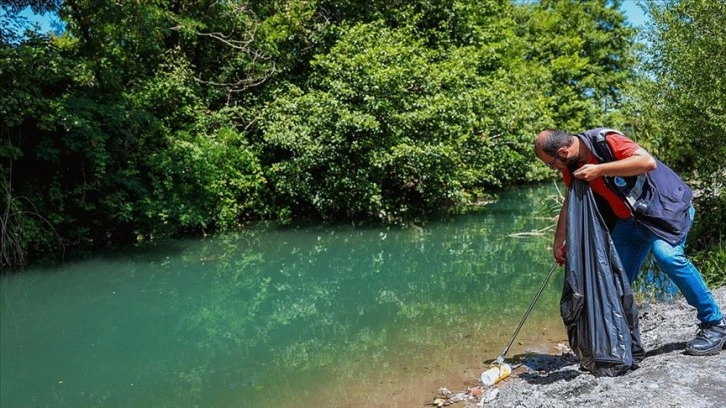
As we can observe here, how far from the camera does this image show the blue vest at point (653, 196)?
146 inches

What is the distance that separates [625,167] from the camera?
358 centimetres

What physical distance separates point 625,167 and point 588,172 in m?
0.22

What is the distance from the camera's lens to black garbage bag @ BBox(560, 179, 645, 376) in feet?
12.5

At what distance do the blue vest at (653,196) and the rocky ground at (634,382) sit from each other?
2.63 ft

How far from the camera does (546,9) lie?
1131 inches

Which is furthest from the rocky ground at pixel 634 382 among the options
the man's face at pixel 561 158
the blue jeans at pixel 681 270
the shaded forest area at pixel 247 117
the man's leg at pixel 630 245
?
the shaded forest area at pixel 247 117

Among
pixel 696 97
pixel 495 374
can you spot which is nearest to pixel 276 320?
pixel 495 374

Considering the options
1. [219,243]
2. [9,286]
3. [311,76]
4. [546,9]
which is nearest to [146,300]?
[9,286]

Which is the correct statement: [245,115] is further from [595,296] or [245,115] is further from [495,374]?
[595,296]

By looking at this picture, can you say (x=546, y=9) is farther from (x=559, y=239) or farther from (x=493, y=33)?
(x=559, y=239)

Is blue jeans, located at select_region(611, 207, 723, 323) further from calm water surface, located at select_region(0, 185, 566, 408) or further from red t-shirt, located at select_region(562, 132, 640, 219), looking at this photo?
calm water surface, located at select_region(0, 185, 566, 408)

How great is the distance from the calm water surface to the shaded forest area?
1.30 m

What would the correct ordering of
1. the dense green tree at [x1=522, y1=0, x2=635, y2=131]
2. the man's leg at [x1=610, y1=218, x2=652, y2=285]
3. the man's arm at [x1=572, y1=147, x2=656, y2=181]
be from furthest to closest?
the dense green tree at [x1=522, y1=0, x2=635, y2=131], the man's leg at [x1=610, y1=218, x2=652, y2=285], the man's arm at [x1=572, y1=147, x2=656, y2=181]

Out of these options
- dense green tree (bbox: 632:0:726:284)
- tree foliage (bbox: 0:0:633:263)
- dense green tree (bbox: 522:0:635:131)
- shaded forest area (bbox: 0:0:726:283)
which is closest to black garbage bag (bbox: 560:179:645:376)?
dense green tree (bbox: 632:0:726:284)
